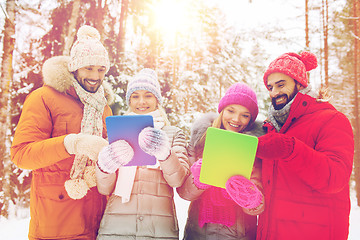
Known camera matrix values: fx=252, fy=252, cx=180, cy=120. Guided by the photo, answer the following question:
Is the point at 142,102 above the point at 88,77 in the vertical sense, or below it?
below

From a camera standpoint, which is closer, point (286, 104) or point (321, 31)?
point (286, 104)

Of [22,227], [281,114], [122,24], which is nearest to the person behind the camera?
[281,114]

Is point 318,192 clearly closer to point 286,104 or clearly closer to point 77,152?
point 286,104

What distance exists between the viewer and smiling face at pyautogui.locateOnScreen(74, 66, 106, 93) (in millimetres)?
2701

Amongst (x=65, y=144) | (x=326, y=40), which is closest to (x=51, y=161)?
(x=65, y=144)

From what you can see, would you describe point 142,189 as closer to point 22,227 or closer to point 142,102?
point 142,102

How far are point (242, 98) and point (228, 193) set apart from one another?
114 centimetres

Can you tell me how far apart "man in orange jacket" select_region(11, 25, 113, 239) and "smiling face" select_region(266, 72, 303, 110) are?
1.72m

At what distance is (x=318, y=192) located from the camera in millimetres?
2076

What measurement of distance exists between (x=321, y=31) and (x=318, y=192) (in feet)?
41.1

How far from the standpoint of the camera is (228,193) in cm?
204

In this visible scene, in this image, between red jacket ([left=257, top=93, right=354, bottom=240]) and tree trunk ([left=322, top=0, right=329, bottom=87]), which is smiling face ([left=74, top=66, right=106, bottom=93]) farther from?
tree trunk ([left=322, top=0, right=329, bottom=87])

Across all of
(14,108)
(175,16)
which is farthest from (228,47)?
(14,108)

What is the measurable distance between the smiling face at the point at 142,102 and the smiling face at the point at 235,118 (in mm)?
816
